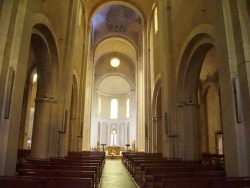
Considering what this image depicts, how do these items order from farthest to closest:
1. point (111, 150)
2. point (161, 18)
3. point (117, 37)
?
point (117, 37) < point (111, 150) < point (161, 18)

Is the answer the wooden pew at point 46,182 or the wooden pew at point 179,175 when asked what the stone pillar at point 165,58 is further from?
the wooden pew at point 46,182

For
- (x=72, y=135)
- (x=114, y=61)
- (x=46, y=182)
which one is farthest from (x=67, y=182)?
(x=114, y=61)

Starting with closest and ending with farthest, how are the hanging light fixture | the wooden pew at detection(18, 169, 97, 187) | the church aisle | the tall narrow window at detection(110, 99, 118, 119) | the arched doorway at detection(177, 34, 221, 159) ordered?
the wooden pew at detection(18, 169, 97, 187), the church aisle, the arched doorway at detection(177, 34, 221, 159), the hanging light fixture, the tall narrow window at detection(110, 99, 118, 119)

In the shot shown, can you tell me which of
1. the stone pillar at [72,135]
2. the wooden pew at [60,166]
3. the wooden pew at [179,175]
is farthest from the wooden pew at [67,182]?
the stone pillar at [72,135]

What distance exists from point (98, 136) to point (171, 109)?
2727 cm

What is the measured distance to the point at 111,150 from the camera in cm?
2778

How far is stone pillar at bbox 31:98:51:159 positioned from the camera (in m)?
10.3

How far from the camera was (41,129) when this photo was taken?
10.6 meters

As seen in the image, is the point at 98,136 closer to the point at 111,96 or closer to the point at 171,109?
the point at 111,96

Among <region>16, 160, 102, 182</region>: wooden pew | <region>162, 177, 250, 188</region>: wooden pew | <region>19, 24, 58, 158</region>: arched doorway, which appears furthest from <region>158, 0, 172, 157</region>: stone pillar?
<region>162, 177, 250, 188</region>: wooden pew

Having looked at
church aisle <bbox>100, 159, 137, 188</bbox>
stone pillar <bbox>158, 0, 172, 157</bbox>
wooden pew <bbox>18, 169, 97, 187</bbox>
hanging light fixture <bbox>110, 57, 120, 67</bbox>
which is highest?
hanging light fixture <bbox>110, 57, 120, 67</bbox>

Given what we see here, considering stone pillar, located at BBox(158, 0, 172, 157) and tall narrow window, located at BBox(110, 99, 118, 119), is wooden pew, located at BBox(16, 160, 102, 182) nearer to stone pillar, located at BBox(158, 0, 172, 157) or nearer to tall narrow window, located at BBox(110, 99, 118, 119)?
stone pillar, located at BBox(158, 0, 172, 157)

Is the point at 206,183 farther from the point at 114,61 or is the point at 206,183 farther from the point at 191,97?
the point at 114,61

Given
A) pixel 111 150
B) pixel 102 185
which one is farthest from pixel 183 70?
pixel 111 150
